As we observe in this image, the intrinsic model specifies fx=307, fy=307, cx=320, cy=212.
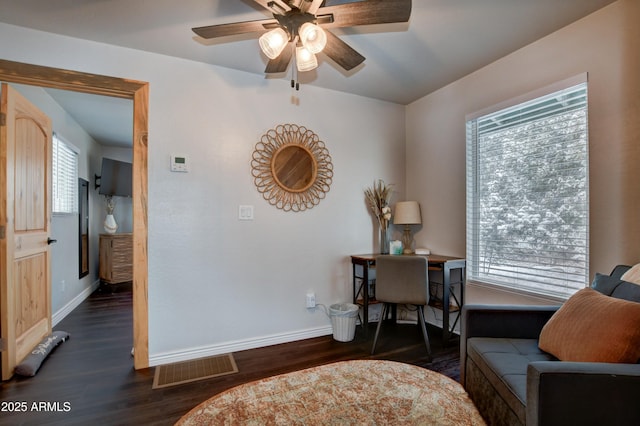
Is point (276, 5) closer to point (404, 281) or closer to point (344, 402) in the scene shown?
point (344, 402)

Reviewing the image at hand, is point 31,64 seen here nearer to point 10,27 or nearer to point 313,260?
point 10,27

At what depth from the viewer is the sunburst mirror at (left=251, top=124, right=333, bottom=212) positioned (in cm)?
282

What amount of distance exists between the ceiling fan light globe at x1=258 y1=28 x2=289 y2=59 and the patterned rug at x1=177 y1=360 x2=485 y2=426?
1.63 meters

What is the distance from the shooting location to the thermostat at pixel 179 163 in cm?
248

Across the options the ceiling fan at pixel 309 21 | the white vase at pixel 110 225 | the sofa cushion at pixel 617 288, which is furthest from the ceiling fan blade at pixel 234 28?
the white vase at pixel 110 225

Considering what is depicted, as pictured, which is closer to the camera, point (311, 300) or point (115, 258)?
point (311, 300)

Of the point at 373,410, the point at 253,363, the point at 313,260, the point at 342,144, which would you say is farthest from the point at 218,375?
the point at 342,144

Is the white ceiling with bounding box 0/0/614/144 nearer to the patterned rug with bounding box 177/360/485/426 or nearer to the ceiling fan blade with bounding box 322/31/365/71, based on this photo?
the ceiling fan blade with bounding box 322/31/365/71

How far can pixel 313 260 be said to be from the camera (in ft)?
9.94

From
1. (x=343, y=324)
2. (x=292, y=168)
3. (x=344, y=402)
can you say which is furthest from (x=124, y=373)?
(x=292, y=168)

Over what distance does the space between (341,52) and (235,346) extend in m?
2.43

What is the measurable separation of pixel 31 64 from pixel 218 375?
2534mm

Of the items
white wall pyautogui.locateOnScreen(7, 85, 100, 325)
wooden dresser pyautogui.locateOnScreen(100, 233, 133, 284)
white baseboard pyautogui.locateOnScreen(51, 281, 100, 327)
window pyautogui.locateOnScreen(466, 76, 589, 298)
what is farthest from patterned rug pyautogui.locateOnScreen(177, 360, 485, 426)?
wooden dresser pyautogui.locateOnScreen(100, 233, 133, 284)

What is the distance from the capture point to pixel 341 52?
1.81 meters
